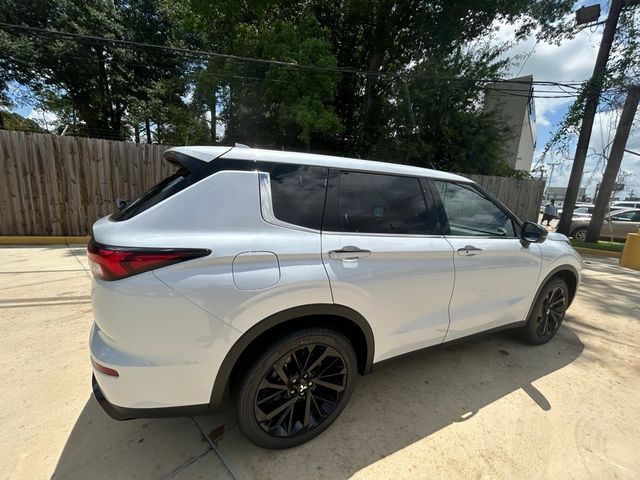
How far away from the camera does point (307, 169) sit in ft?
6.29

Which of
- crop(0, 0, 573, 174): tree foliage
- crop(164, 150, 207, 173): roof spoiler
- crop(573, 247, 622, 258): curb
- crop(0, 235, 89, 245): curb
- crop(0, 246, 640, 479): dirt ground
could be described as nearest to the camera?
crop(164, 150, 207, 173): roof spoiler

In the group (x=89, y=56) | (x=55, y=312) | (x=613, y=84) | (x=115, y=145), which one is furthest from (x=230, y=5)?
(x=613, y=84)

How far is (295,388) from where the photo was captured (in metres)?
1.90

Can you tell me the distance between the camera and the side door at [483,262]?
2.43 meters

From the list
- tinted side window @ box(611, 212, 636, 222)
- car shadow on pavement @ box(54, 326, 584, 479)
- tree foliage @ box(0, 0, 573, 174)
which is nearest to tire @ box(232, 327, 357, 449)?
car shadow on pavement @ box(54, 326, 584, 479)

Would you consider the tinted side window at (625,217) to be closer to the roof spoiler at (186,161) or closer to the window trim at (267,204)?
the window trim at (267,204)

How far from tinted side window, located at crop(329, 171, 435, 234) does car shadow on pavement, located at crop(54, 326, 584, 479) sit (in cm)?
100

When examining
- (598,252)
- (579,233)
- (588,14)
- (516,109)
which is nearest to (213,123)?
(588,14)

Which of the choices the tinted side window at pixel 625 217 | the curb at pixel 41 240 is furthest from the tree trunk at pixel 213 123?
the tinted side window at pixel 625 217

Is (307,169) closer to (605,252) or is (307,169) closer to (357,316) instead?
(357,316)

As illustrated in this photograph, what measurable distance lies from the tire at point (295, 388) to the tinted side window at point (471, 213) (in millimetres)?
1343

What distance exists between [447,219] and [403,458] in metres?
1.68

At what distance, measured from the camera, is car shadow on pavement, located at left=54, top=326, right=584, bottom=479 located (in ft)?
5.83

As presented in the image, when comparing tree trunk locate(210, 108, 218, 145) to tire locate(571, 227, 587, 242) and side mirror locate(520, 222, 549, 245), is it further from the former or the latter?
tire locate(571, 227, 587, 242)
